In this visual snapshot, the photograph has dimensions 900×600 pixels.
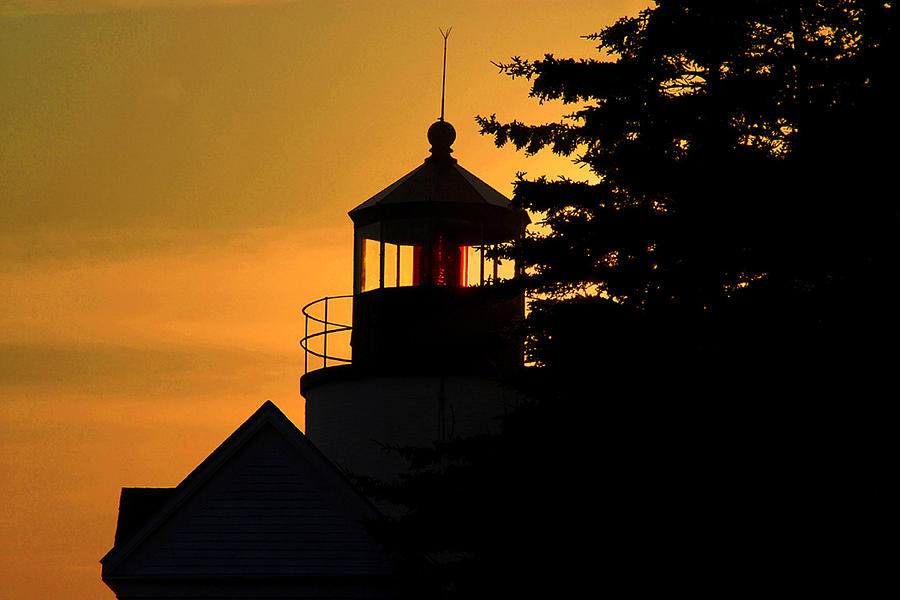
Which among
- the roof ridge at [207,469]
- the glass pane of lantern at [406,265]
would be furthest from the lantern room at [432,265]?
the roof ridge at [207,469]

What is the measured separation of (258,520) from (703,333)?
656 centimetres

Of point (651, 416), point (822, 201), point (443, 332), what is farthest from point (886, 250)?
point (443, 332)

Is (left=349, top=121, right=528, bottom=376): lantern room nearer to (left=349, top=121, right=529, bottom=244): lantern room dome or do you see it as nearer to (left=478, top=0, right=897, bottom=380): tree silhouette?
(left=349, top=121, right=529, bottom=244): lantern room dome

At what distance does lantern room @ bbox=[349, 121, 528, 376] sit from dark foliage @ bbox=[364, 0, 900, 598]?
11.2ft

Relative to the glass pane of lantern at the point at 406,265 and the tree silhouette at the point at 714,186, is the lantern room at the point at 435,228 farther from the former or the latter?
the tree silhouette at the point at 714,186

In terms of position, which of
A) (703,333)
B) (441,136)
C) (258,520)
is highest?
(441,136)

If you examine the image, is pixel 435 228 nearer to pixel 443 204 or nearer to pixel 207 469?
pixel 443 204

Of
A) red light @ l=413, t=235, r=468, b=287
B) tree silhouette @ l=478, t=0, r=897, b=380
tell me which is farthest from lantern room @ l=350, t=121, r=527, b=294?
tree silhouette @ l=478, t=0, r=897, b=380

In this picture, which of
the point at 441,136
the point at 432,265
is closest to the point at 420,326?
the point at 432,265

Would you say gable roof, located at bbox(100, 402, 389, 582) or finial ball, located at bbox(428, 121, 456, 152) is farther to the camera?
finial ball, located at bbox(428, 121, 456, 152)

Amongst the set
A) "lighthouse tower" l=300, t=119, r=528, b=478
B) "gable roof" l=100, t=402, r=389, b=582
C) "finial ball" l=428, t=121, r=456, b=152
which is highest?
"finial ball" l=428, t=121, r=456, b=152

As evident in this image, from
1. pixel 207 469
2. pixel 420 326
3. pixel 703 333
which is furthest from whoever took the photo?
pixel 420 326

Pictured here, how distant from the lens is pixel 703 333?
16.1 metres

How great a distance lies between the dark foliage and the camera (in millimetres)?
14836
